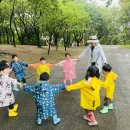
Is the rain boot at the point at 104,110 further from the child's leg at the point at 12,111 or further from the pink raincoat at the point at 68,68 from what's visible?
the pink raincoat at the point at 68,68

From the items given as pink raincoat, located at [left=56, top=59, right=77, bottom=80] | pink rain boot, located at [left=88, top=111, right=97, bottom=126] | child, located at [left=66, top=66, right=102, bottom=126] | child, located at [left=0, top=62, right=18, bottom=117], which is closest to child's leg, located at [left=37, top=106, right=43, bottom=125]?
child, located at [left=66, top=66, right=102, bottom=126]

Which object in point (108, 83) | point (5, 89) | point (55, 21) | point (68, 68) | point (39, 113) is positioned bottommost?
point (39, 113)

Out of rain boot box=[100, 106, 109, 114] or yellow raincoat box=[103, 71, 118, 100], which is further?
rain boot box=[100, 106, 109, 114]

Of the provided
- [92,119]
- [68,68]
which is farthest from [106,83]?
[68,68]

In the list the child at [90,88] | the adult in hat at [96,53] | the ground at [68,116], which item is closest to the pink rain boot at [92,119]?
the ground at [68,116]

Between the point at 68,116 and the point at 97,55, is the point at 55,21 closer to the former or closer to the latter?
the point at 97,55

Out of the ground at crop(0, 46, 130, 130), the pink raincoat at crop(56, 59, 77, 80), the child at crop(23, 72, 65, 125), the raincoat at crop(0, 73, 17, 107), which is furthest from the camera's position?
the pink raincoat at crop(56, 59, 77, 80)

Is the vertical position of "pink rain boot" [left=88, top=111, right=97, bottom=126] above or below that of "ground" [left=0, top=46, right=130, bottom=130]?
above

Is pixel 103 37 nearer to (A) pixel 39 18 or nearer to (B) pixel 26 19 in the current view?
(B) pixel 26 19

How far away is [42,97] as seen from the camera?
6.14 meters

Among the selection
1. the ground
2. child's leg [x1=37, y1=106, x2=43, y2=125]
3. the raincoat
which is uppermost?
the raincoat

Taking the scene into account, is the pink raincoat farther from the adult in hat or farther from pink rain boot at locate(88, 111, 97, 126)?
pink rain boot at locate(88, 111, 97, 126)

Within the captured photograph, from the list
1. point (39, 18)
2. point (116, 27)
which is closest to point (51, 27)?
point (39, 18)

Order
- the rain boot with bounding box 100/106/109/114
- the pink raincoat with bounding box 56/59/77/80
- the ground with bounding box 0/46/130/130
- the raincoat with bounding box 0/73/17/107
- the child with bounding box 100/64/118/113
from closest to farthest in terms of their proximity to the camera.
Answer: the ground with bounding box 0/46/130/130 → the raincoat with bounding box 0/73/17/107 → the child with bounding box 100/64/118/113 → the rain boot with bounding box 100/106/109/114 → the pink raincoat with bounding box 56/59/77/80
